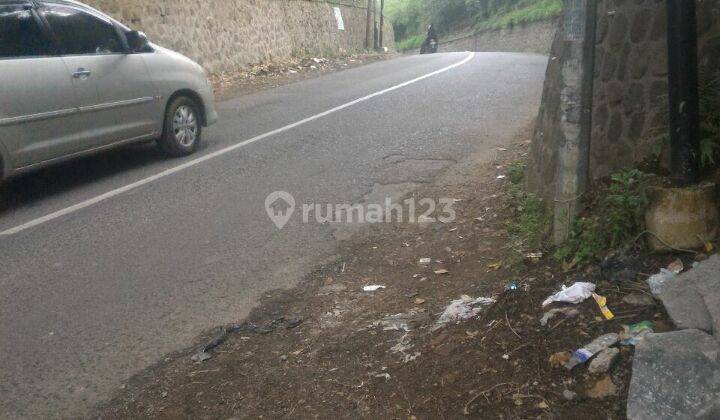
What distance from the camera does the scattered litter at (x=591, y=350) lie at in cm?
315

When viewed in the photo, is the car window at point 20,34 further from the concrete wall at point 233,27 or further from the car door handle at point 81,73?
the concrete wall at point 233,27

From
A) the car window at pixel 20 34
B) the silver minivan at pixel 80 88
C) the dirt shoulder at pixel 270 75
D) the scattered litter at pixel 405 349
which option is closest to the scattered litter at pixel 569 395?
the scattered litter at pixel 405 349

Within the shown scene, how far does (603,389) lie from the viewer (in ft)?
9.77

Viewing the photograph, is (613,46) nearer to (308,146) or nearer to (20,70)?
(308,146)

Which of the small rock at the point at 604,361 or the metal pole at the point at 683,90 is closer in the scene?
the small rock at the point at 604,361

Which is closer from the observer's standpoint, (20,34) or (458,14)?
(20,34)

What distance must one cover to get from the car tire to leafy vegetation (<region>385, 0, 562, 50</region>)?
3348 cm

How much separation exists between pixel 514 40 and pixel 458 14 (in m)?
15.6

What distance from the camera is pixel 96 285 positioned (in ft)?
16.2

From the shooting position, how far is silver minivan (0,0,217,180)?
6.59 m

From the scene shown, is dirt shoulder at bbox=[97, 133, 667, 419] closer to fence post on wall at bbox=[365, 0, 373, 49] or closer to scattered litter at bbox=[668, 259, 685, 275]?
scattered litter at bbox=[668, 259, 685, 275]

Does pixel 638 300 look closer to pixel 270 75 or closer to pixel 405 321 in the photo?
pixel 405 321

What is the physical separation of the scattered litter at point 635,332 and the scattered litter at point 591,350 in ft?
0.14

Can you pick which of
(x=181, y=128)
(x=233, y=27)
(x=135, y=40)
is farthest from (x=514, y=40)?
(x=135, y=40)
